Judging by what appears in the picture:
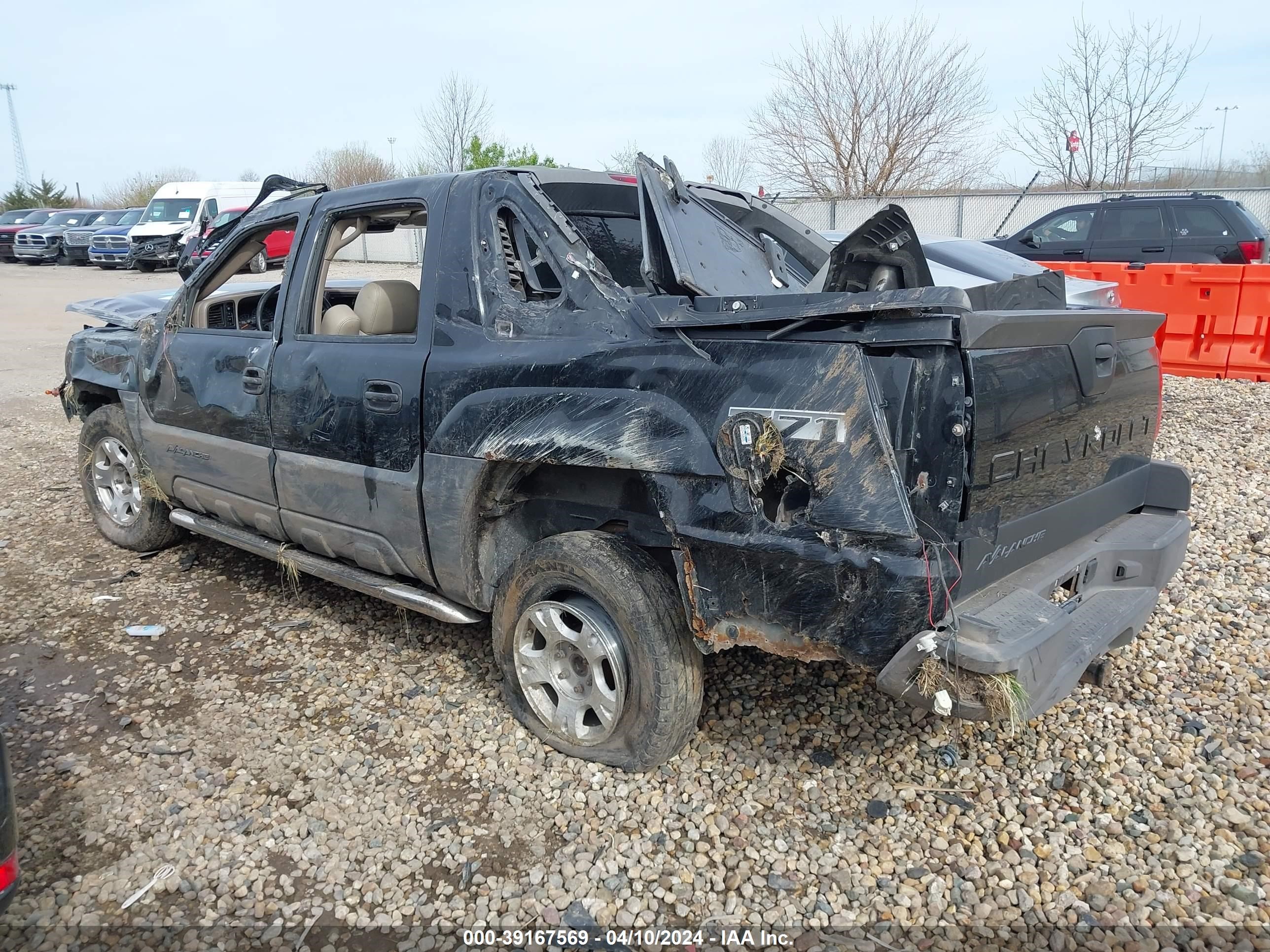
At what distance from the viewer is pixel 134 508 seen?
5.50 metres

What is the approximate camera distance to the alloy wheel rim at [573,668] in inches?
121

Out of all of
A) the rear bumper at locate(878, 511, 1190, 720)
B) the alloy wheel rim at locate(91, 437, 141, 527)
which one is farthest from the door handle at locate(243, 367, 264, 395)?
the rear bumper at locate(878, 511, 1190, 720)

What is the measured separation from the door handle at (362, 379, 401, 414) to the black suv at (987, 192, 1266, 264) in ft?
34.6

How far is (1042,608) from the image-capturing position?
8.59 feet

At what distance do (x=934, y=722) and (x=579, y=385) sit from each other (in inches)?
73.2

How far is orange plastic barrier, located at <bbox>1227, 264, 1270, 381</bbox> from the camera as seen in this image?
8.85 m

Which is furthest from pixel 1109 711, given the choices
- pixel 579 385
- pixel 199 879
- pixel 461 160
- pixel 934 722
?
pixel 461 160

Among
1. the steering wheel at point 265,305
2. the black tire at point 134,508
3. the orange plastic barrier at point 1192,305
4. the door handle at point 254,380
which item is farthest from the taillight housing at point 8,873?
the orange plastic barrier at point 1192,305

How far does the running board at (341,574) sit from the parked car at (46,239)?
3357cm

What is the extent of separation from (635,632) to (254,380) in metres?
2.29

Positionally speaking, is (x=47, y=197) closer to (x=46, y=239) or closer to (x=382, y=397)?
(x=46, y=239)

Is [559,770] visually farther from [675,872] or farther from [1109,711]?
[1109,711]

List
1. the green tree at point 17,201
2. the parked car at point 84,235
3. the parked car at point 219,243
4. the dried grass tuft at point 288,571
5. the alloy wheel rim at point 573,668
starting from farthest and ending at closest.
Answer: the green tree at point 17,201, the parked car at point 84,235, the parked car at point 219,243, the dried grass tuft at point 288,571, the alloy wheel rim at point 573,668

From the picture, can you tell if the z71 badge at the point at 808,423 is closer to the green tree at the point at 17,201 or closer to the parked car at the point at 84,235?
the parked car at the point at 84,235
